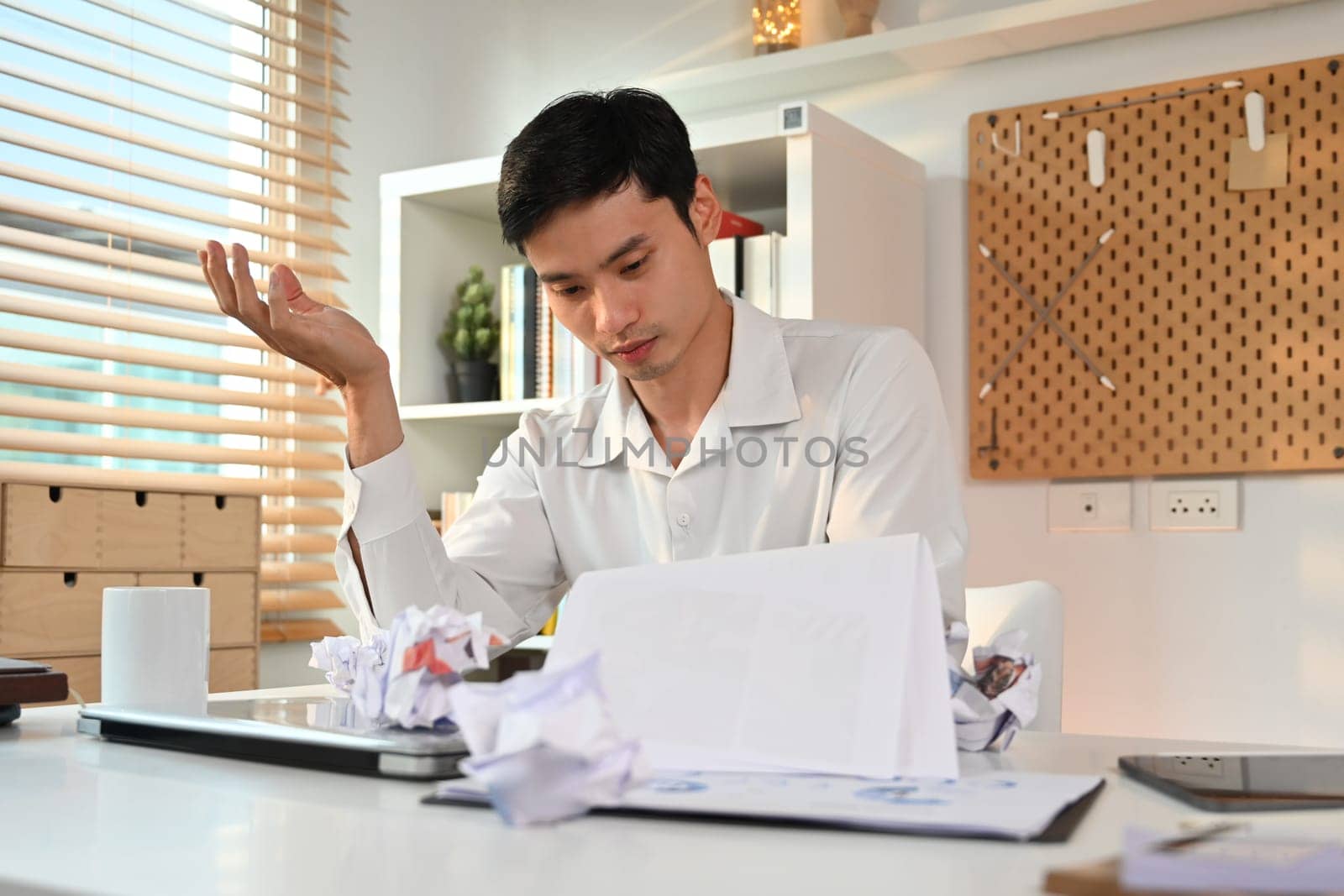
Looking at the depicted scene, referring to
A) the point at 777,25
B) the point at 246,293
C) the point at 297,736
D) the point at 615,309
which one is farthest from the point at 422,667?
the point at 777,25

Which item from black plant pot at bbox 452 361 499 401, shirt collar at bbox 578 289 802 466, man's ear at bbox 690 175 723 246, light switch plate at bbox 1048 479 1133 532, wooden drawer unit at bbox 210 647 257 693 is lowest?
wooden drawer unit at bbox 210 647 257 693

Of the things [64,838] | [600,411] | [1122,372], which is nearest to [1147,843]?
[64,838]

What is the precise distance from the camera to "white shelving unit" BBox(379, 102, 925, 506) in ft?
6.76

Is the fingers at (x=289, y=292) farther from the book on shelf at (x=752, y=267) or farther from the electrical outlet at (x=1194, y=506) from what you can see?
the electrical outlet at (x=1194, y=506)

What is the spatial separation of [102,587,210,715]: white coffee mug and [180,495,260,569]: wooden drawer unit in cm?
93

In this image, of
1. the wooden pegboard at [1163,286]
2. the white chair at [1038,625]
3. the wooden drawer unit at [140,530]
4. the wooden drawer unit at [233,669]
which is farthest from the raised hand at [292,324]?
the wooden pegboard at [1163,286]

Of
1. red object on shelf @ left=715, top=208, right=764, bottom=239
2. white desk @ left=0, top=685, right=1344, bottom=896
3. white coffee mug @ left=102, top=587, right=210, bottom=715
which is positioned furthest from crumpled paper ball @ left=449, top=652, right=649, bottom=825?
red object on shelf @ left=715, top=208, right=764, bottom=239

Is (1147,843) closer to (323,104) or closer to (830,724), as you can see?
(830,724)

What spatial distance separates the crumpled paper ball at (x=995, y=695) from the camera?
803 millimetres

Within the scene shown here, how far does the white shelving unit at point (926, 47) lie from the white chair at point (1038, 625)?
3.83ft

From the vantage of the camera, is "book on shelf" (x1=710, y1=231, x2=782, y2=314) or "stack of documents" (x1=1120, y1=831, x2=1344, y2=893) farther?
"book on shelf" (x1=710, y1=231, x2=782, y2=314)

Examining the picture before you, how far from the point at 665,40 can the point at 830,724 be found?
230 centimetres

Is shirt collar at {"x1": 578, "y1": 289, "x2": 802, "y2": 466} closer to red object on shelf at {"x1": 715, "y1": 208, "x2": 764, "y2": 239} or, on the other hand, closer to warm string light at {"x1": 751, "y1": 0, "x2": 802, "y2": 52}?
red object on shelf at {"x1": 715, "y1": 208, "x2": 764, "y2": 239}

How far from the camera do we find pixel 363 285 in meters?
2.67
